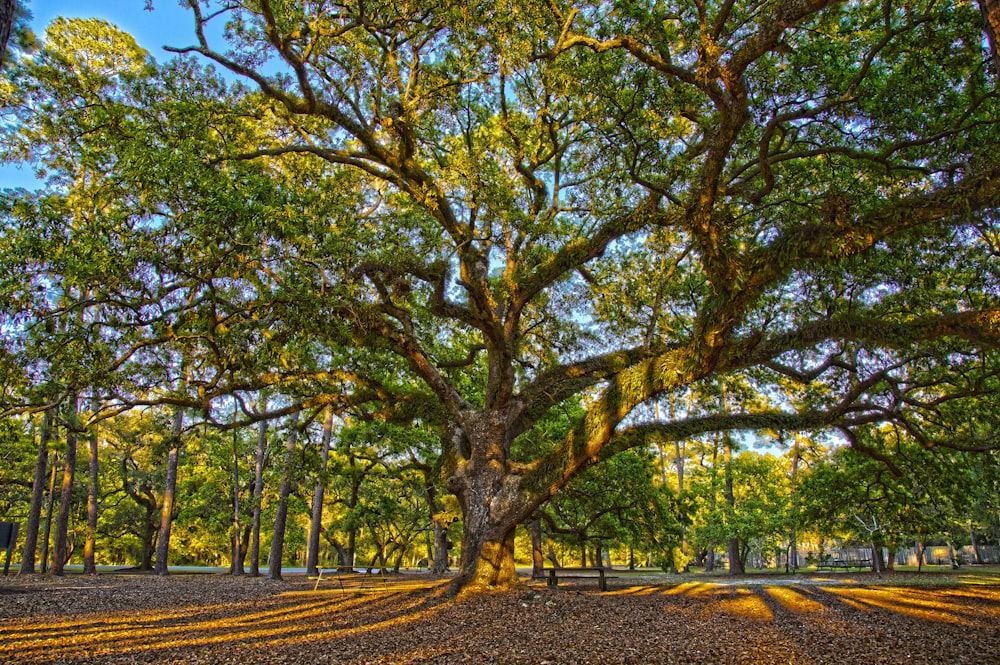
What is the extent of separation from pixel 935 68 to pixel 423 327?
9.76m

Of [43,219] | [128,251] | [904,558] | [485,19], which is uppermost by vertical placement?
[485,19]

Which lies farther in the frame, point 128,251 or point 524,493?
point 524,493

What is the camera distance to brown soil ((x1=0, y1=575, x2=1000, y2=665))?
523cm

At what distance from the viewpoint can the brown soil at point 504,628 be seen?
5230mm

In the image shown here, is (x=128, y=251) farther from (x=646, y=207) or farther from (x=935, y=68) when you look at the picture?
(x=935, y=68)

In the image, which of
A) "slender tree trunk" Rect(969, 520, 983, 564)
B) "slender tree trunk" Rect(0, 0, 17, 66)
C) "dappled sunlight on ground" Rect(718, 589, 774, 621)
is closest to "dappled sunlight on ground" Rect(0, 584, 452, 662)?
"dappled sunlight on ground" Rect(718, 589, 774, 621)

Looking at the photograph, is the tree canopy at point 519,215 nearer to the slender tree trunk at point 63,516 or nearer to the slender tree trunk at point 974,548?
the slender tree trunk at point 63,516

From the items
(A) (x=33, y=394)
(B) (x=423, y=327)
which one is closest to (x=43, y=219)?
(A) (x=33, y=394)

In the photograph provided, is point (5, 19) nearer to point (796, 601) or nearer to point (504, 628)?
point (504, 628)

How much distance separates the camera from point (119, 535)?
93.5 ft

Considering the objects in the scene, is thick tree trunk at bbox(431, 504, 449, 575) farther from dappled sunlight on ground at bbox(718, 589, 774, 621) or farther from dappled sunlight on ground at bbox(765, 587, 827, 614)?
dappled sunlight on ground at bbox(718, 589, 774, 621)

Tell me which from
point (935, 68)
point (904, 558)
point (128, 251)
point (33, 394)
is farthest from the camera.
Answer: point (904, 558)

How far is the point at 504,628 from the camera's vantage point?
6.71 meters

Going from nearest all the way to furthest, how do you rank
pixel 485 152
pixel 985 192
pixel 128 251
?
pixel 985 192 → pixel 128 251 → pixel 485 152
